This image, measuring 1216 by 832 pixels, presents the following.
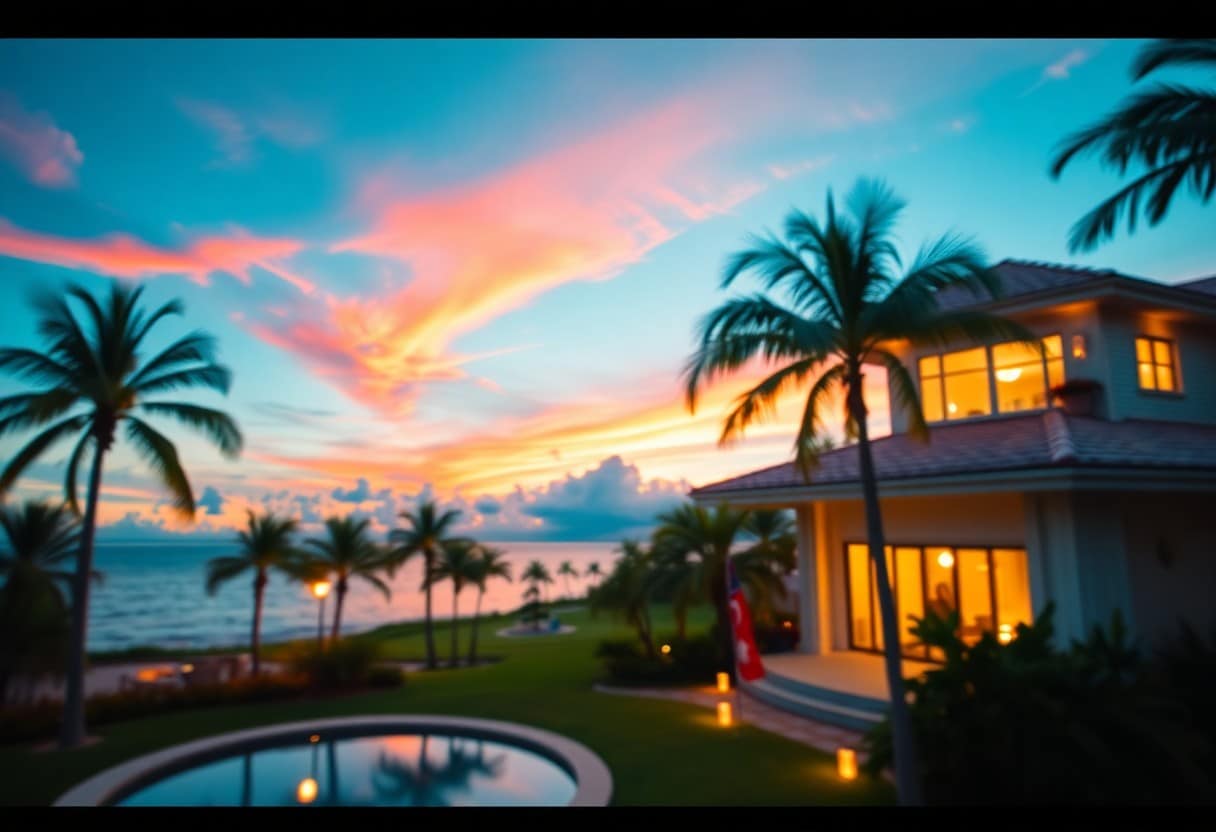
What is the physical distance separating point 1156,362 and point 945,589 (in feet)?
23.9

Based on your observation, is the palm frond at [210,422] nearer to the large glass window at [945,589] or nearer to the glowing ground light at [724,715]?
the glowing ground light at [724,715]

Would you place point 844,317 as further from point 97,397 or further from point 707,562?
point 97,397

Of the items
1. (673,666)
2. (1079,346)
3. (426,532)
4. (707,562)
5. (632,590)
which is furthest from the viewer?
(426,532)

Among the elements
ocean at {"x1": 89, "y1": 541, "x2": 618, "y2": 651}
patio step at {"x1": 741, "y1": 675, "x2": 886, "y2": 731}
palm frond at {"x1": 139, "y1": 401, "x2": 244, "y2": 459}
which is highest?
palm frond at {"x1": 139, "y1": 401, "x2": 244, "y2": 459}

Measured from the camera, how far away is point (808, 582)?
55.5ft

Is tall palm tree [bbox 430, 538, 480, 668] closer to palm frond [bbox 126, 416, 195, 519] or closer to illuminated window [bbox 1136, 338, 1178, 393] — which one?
palm frond [bbox 126, 416, 195, 519]

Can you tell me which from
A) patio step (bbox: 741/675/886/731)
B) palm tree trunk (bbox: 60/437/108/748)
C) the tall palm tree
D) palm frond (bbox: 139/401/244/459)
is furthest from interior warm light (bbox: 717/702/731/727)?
the tall palm tree

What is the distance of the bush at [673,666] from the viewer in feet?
55.6

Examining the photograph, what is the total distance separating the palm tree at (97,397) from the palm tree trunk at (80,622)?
0.02m

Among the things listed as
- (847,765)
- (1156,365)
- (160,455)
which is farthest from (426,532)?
(1156,365)

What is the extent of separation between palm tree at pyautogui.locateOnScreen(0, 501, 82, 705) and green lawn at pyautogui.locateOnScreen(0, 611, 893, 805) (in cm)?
324

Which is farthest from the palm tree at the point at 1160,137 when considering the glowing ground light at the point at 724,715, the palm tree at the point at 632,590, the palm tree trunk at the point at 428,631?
the palm tree trunk at the point at 428,631

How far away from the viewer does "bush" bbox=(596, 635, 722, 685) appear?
1695cm
